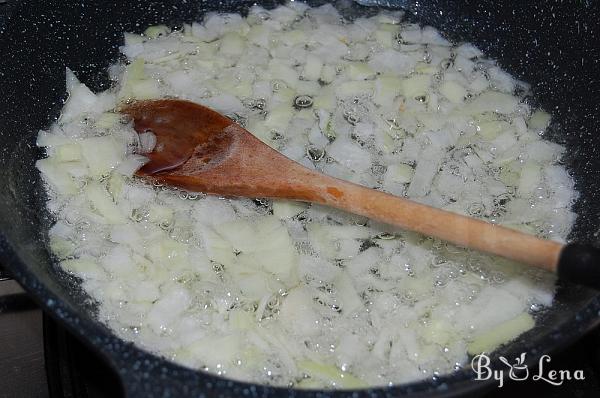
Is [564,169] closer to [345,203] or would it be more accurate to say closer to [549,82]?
[549,82]

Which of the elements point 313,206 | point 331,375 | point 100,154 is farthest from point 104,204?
point 331,375

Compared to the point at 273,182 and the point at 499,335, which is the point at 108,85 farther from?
the point at 499,335

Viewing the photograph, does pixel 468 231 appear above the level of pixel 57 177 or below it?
above

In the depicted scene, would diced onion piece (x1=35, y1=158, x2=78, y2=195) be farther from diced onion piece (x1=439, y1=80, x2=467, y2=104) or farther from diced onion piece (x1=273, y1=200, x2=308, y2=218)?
diced onion piece (x1=439, y1=80, x2=467, y2=104)

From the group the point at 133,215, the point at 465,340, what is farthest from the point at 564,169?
the point at 133,215

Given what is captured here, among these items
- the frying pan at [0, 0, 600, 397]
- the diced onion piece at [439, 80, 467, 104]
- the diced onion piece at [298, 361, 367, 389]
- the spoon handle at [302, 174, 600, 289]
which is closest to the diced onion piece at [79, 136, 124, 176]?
the frying pan at [0, 0, 600, 397]

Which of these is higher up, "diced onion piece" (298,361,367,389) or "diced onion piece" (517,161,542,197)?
"diced onion piece" (517,161,542,197)
